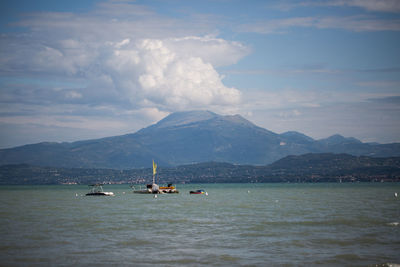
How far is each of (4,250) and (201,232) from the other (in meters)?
22.1

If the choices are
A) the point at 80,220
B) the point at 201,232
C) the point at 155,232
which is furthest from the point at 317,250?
the point at 80,220

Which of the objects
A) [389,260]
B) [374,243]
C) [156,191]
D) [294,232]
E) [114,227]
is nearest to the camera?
[389,260]

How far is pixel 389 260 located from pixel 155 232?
1105 inches

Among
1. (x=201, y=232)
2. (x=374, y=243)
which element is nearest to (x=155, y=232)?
(x=201, y=232)

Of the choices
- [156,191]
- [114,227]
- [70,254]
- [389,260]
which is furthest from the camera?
[156,191]

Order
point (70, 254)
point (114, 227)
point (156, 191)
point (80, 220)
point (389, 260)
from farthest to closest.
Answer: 1. point (156, 191)
2. point (80, 220)
3. point (114, 227)
4. point (70, 254)
5. point (389, 260)

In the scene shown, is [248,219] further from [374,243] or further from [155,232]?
[374,243]

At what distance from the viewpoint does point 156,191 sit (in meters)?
184

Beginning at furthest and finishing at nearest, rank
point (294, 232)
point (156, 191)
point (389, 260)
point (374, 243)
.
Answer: point (156, 191) → point (294, 232) → point (374, 243) → point (389, 260)

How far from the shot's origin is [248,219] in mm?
72250

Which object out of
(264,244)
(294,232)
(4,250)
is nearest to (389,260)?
(264,244)

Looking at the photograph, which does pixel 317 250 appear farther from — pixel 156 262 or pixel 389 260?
pixel 156 262

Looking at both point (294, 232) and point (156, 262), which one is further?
point (294, 232)

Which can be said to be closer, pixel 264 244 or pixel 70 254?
pixel 70 254
